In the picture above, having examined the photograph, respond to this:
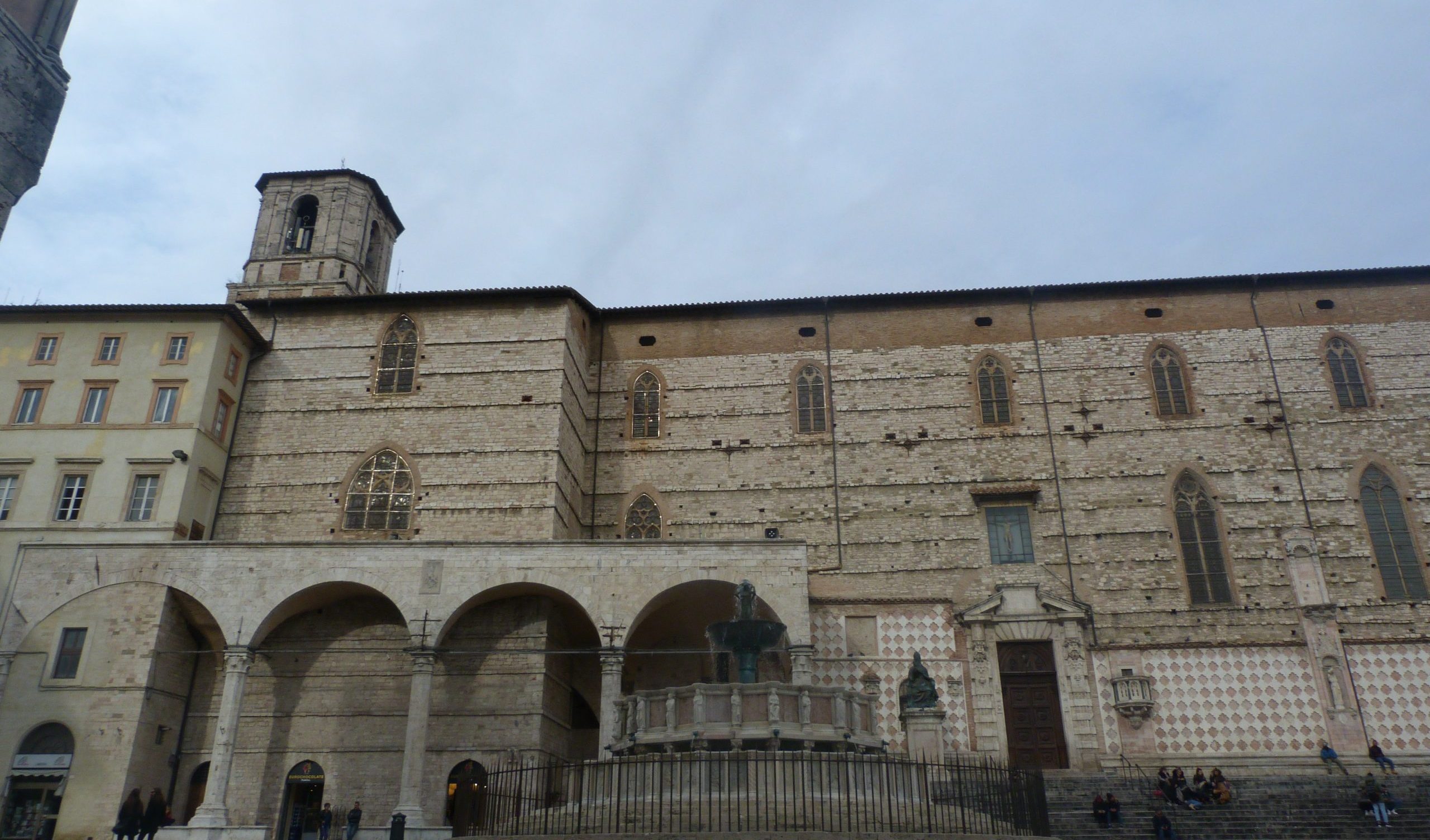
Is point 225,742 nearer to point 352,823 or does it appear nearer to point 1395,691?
point 352,823

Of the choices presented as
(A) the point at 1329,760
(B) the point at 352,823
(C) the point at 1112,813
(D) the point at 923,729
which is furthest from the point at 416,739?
(A) the point at 1329,760

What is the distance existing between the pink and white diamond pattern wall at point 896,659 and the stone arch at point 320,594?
29.8 feet

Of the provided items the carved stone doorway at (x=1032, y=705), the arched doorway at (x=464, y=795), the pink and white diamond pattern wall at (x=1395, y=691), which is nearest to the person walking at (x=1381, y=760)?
the pink and white diamond pattern wall at (x=1395, y=691)

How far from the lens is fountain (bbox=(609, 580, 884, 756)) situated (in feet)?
43.4

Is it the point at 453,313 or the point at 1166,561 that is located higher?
the point at 453,313

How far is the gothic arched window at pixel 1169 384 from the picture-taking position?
25547 millimetres

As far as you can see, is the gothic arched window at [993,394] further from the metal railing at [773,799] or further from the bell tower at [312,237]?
the bell tower at [312,237]

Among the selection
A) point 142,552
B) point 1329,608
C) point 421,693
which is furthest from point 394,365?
point 1329,608

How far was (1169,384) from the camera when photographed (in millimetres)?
25812

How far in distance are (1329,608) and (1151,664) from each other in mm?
4097

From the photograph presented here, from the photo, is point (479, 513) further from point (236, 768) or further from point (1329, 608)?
point (1329, 608)

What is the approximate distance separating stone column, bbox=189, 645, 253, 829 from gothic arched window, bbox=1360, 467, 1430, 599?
24.9 metres

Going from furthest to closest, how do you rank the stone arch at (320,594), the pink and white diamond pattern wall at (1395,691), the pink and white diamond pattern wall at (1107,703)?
1. the pink and white diamond pattern wall at (1107,703)
2. the pink and white diamond pattern wall at (1395,691)
3. the stone arch at (320,594)

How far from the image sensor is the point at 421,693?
68.6 ft
